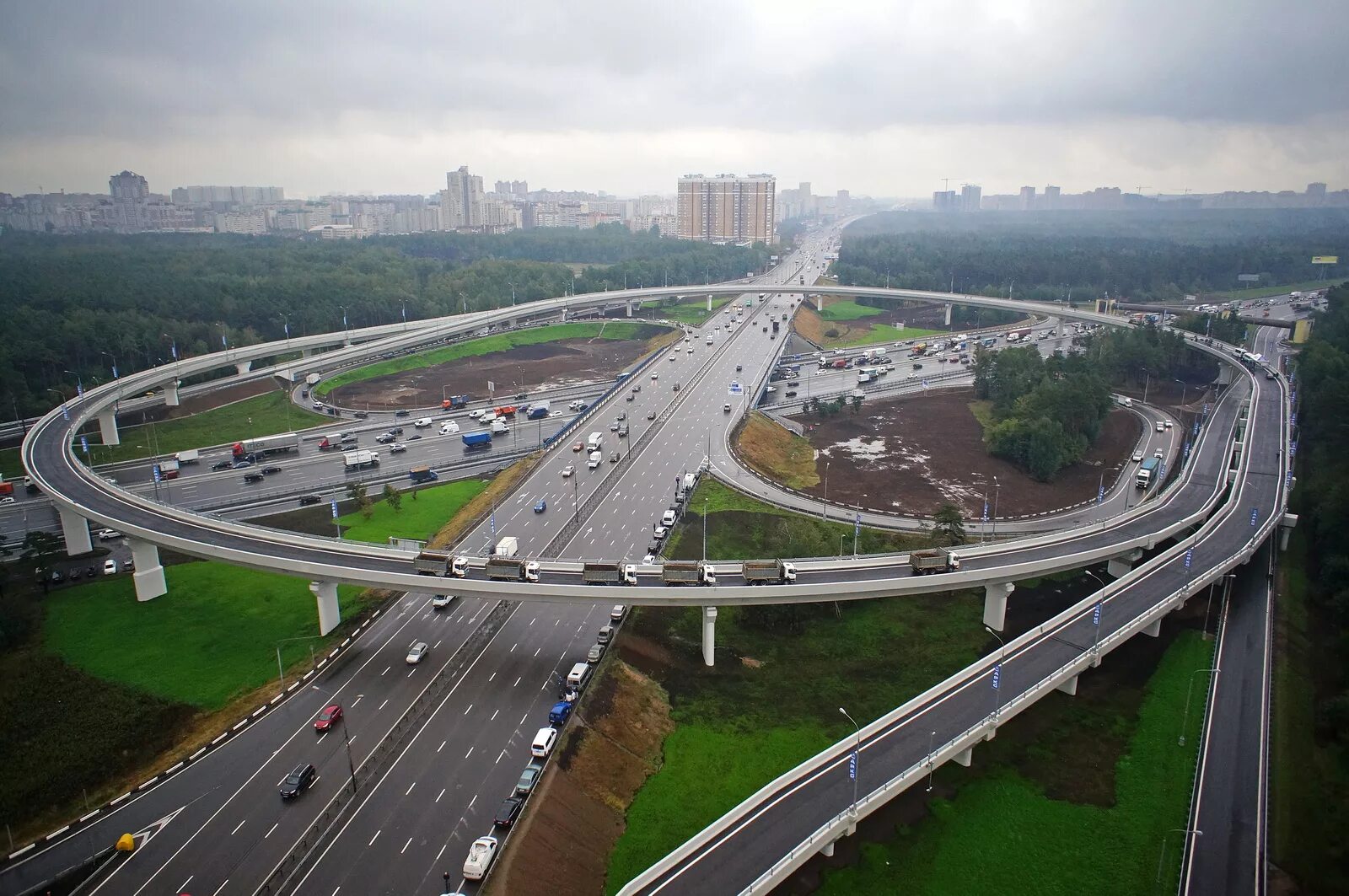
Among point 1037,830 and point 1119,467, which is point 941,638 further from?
point 1119,467

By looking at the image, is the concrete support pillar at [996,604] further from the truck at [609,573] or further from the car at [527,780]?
the car at [527,780]

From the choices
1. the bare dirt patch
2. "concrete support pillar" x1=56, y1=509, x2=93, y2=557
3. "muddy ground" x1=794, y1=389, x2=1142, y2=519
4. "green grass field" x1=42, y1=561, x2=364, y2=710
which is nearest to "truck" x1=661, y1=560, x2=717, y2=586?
the bare dirt patch

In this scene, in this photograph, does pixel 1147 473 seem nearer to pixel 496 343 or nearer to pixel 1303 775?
pixel 1303 775

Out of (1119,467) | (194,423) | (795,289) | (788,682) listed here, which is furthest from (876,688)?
(795,289)

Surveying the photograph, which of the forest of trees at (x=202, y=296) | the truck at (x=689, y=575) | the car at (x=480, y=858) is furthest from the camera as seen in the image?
the forest of trees at (x=202, y=296)

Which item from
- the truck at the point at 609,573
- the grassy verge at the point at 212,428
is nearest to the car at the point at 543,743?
the truck at the point at 609,573

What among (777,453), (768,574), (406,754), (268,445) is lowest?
(406,754)

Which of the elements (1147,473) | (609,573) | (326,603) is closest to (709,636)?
(609,573)
